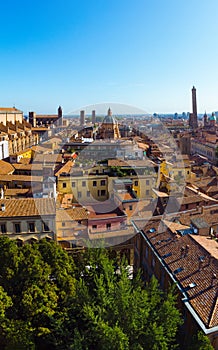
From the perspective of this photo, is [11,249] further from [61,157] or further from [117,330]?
[61,157]

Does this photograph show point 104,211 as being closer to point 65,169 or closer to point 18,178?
point 65,169

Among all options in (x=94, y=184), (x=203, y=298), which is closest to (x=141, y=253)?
(x=203, y=298)

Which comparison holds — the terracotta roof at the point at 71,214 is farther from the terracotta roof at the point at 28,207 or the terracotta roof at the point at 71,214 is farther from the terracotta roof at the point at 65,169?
the terracotta roof at the point at 65,169

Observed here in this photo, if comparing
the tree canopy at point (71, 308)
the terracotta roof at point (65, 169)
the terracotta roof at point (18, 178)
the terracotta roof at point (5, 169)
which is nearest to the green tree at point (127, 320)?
the tree canopy at point (71, 308)

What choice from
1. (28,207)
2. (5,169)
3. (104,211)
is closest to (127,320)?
(28,207)

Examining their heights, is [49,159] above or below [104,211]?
above

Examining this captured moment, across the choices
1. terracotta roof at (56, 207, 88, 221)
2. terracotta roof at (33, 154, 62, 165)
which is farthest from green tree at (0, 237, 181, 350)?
terracotta roof at (33, 154, 62, 165)
